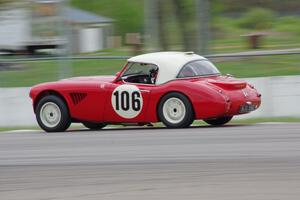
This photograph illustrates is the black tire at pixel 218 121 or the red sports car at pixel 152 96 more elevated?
the red sports car at pixel 152 96

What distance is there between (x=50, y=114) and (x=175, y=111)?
7.57 ft

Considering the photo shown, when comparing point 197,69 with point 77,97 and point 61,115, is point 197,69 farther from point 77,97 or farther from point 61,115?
point 61,115

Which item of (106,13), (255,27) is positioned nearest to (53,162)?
(106,13)

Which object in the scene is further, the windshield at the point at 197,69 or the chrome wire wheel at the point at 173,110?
the windshield at the point at 197,69

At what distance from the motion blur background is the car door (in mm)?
3319

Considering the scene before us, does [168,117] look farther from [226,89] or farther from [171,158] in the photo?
[171,158]

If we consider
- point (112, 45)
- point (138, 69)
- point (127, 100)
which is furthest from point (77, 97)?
point (112, 45)

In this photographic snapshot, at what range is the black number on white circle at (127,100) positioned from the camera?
13742 mm

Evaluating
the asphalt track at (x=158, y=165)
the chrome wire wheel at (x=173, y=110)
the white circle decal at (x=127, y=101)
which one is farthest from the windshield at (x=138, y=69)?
the asphalt track at (x=158, y=165)

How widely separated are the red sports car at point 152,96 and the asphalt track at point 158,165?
1.72ft

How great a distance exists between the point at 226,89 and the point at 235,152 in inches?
136

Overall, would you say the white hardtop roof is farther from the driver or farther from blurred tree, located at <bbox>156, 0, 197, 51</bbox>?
blurred tree, located at <bbox>156, 0, 197, 51</bbox>

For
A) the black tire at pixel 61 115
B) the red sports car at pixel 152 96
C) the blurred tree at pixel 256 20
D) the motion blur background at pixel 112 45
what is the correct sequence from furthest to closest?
the blurred tree at pixel 256 20
the motion blur background at pixel 112 45
the black tire at pixel 61 115
the red sports car at pixel 152 96

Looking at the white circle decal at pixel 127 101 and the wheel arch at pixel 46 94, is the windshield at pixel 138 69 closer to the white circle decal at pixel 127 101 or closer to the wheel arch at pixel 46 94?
the white circle decal at pixel 127 101
